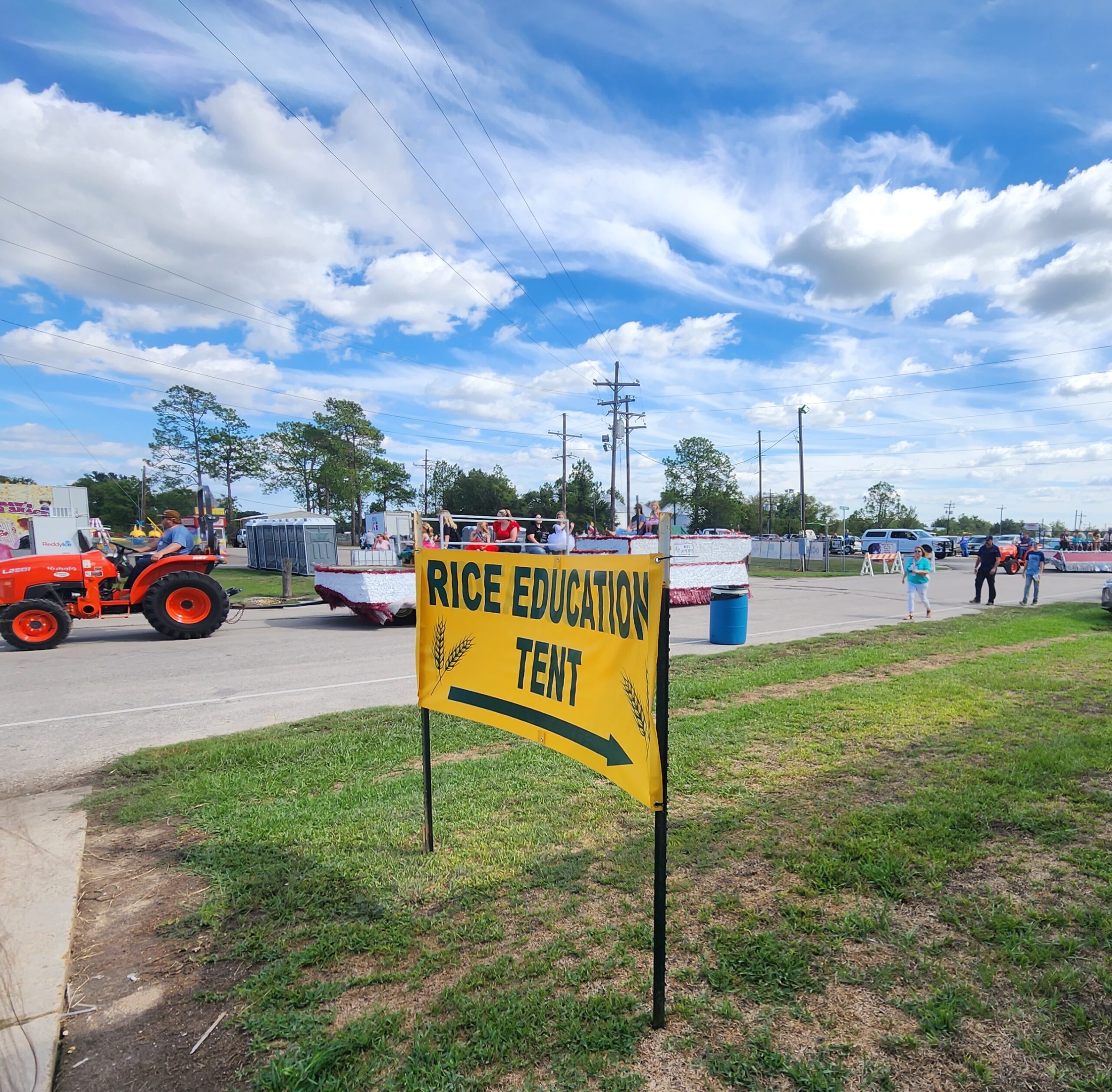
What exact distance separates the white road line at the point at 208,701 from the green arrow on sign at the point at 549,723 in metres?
3.78

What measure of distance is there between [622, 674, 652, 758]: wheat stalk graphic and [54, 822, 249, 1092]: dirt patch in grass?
1.74 m

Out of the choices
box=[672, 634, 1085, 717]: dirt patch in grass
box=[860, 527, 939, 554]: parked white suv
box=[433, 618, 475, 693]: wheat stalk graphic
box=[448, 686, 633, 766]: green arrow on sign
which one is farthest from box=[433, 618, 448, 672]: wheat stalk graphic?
box=[860, 527, 939, 554]: parked white suv

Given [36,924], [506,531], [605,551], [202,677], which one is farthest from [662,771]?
[506,531]

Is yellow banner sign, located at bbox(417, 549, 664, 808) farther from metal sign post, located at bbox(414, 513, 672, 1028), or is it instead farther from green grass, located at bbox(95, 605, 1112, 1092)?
green grass, located at bbox(95, 605, 1112, 1092)

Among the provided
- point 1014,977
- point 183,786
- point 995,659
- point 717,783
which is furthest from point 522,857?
point 995,659

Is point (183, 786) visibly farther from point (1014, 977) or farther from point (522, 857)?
point (1014, 977)

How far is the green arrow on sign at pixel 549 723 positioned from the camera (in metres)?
2.46

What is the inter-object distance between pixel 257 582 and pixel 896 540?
1701 inches

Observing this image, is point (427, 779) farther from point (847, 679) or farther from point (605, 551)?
point (605, 551)

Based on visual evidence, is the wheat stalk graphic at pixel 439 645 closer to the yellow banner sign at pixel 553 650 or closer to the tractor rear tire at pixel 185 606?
the yellow banner sign at pixel 553 650

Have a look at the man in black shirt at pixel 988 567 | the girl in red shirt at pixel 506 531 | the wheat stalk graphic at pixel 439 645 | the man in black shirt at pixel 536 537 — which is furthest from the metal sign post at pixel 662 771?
the man in black shirt at pixel 988 567

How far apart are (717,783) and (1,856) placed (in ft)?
13.8

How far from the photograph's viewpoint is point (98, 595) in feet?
35.2

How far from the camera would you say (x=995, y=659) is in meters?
8.61
